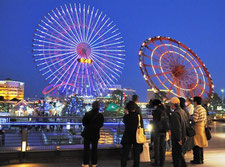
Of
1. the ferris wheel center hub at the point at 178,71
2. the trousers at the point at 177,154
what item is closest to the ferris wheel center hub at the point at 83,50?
the ferris wheel center hub at the point at 178,71

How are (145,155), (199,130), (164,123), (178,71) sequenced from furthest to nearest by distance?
(178,71) < (199,130) < (145,155) < (164,123)

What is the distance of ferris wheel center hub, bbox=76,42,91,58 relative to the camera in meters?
24.4

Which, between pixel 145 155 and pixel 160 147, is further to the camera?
pixel 145 155

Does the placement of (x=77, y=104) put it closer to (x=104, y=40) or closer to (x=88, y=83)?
(x=88, y=83)

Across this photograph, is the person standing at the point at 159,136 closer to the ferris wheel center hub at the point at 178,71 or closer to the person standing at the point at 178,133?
the person standing at the point at 178,133

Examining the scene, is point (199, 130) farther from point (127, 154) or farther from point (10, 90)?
point (10, 90)

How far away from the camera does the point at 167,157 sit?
677 cm

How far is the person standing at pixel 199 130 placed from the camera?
237 inches

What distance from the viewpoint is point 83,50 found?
968 inches

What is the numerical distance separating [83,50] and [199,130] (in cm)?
1946

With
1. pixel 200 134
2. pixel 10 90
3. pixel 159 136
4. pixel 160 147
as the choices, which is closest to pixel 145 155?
pixel 160 147

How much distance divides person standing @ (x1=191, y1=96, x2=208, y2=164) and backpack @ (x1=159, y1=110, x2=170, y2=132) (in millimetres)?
964

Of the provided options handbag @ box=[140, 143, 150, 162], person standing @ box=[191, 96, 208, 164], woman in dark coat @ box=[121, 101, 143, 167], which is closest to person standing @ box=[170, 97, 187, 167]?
woman in dark coat @ box=[121, 101, 143, 167]

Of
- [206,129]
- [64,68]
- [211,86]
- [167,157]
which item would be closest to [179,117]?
[206,129]
